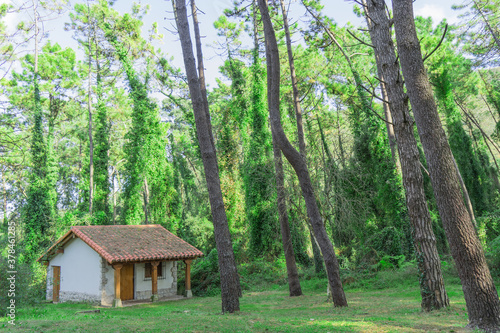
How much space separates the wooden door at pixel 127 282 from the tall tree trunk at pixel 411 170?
13710mm

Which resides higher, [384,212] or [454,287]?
[384,212]

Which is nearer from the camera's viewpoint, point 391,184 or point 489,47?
point 489,47

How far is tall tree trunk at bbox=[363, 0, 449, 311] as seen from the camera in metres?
7.34

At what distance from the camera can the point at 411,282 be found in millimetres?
13531

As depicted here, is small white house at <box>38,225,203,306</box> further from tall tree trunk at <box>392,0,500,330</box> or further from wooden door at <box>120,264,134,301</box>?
tall tree trunk at <box>392,0,500,330</box>

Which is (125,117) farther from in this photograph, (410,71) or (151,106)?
(410,71)

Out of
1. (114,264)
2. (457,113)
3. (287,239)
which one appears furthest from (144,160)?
(457,113)

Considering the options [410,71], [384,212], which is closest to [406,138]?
[410,71]

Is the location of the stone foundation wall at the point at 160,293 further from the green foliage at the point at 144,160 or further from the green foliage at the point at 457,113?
the green foliage at the point at 457,113

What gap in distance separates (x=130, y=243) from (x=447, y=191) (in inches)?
608

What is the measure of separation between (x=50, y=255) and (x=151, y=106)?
11.9m

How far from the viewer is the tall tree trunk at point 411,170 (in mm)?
7344

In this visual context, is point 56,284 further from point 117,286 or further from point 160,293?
point 160,293

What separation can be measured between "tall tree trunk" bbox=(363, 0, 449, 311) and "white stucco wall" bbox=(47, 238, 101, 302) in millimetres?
13940
